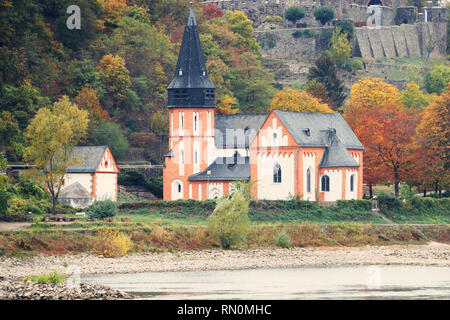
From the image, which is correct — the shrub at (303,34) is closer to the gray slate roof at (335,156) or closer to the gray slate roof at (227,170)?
the gray slate roof at (227,170)

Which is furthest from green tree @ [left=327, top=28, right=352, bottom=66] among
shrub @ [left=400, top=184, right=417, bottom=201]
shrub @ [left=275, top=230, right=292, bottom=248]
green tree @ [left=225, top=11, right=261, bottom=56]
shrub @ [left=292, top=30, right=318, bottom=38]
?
shrub @ [left=275, top=230, right=292, bottom=248]

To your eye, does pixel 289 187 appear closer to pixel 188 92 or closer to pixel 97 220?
pixel 188 92

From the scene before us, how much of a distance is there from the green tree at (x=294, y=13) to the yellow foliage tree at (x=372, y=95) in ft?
123

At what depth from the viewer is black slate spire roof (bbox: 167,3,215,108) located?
94.5m

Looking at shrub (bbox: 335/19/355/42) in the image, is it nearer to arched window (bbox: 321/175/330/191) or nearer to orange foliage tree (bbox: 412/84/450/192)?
orange foliage tree (bbox: 412/84/450/192)

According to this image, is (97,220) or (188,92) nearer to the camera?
(97,220)

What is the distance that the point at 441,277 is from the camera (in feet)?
212

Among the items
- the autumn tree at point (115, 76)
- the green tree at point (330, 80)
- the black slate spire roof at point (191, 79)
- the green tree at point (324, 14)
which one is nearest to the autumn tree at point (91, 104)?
the autumn tree at point (115, 76)

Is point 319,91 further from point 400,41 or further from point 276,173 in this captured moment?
point 400,41

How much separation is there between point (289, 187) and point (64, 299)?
42.0 m

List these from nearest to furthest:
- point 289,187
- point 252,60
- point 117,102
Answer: point 289,187 → point 117,102 → point 252,60

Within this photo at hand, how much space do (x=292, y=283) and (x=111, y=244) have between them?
41.8ft

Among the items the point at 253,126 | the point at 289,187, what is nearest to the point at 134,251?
the point at 289,187

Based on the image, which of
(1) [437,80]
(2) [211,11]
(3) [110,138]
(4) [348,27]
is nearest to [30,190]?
(3) [110,138]
